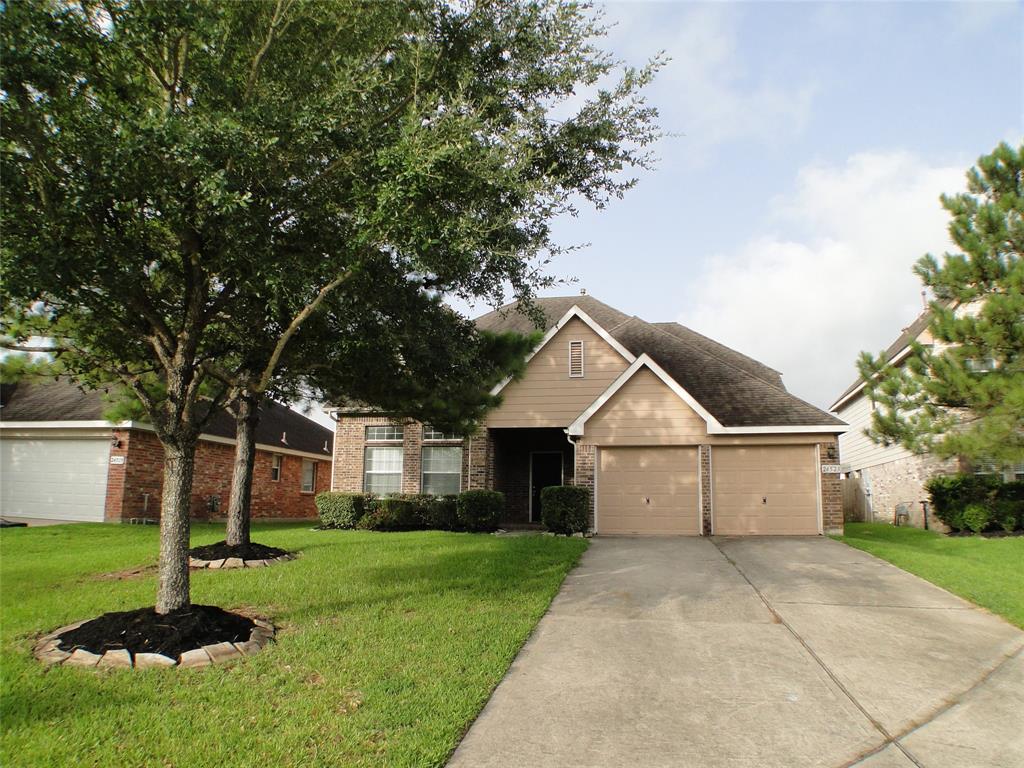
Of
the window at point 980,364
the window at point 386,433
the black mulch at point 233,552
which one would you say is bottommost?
the black mulch at point 233,552

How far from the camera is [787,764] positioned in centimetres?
428

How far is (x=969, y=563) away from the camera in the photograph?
11297 millimetres

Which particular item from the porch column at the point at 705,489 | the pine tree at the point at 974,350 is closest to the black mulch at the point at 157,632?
the porch column at the point at 705,489

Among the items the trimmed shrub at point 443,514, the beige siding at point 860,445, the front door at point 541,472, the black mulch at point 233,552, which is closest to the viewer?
the black mulch at point 233,552

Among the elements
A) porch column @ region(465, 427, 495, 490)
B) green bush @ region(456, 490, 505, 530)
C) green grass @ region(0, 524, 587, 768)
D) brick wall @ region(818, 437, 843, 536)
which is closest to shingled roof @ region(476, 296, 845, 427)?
brick wall @ region(818, 437, 843, 536)

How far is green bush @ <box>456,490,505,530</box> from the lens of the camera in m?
16.2

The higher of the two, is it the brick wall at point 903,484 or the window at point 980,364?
the window at point 980,364

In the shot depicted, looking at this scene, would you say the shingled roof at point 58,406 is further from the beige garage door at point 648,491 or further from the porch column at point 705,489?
the porch column at point 705,489

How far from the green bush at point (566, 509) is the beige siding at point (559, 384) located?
2414 millimetres

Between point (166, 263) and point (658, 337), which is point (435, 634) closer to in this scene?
point (166, 263)

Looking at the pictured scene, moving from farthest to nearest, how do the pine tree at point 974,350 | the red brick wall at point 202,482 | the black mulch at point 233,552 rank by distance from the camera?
the red brick wall at point 202,482 < the pine tree at point 974,350 < the black mulch at point 233,552

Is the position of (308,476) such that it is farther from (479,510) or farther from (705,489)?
(705,489)

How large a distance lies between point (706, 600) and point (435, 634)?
12.3ft

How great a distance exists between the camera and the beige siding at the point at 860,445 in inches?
914
